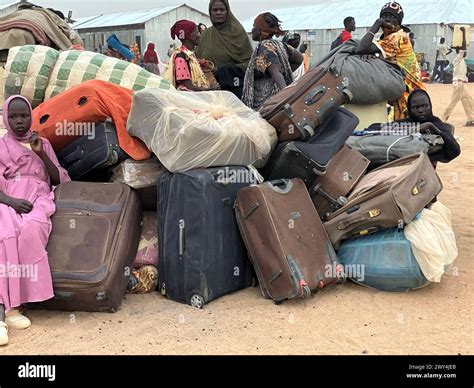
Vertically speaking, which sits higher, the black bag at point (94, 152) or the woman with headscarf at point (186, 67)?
the woman with headscarf at point (186, 67)

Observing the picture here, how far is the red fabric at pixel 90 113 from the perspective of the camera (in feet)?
12.8

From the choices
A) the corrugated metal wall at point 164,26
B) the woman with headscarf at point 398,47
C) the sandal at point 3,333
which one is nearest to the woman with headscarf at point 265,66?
the woman with headscarf at point 398,47


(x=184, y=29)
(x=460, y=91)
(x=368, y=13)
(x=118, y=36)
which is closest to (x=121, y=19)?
(x=118, y=36)

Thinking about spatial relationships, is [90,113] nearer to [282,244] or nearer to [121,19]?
[282,244]

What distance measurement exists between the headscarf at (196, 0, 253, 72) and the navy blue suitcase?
1.97 m

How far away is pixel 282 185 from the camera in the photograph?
3816 millimetres

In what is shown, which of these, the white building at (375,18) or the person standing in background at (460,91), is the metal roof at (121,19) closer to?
the white building at (375,18)

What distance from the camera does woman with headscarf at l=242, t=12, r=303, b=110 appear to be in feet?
15.9

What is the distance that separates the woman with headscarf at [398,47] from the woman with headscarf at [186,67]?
151 cm

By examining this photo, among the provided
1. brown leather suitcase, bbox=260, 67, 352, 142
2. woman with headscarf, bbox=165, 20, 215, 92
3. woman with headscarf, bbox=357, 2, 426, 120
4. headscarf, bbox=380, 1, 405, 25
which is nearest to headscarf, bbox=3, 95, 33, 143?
brown leather suitcase, bbox=260, 67, 352, 142

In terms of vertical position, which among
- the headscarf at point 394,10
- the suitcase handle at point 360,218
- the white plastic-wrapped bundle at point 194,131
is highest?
the headscarf at point 394,10

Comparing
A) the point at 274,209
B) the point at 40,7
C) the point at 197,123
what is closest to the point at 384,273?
the point at 274,209

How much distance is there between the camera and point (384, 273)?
12.0ft

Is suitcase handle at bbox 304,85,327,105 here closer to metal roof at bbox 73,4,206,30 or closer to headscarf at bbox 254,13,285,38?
headscarf at bbox 254,13,285,38
